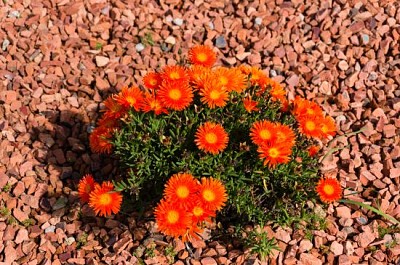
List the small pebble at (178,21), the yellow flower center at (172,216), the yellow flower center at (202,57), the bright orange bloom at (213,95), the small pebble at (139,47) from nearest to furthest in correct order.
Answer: the yellow flower center at (172,216) → the bright orange bloom at (213,95) → the yellow flower center at (202,57) → the small pebble at (139,47) → the small pebble at (178,21)

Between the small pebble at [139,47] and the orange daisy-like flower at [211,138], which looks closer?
the orange daisy-like flower at [211,138]

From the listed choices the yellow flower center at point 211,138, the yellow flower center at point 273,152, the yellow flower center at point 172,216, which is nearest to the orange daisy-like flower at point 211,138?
the yellow flower center at point 211,138

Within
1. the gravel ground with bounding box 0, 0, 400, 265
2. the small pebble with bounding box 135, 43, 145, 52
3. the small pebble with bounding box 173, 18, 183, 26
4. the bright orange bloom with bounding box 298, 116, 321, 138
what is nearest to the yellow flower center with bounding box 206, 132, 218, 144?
the bright orange bloom with bounding box 298, 116, 321, 138

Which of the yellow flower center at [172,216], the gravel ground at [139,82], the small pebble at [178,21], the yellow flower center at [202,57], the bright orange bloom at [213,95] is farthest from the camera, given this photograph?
the small pebble at [178,21]

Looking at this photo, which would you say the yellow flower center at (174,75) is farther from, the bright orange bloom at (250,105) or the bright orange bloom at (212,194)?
the bright orange bloom at (212,194)

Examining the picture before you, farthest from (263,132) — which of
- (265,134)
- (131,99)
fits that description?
(131,99)

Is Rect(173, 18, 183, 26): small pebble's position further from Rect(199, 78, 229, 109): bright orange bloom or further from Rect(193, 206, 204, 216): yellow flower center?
Rect(193, 206, 204, 216): yellow flower center
